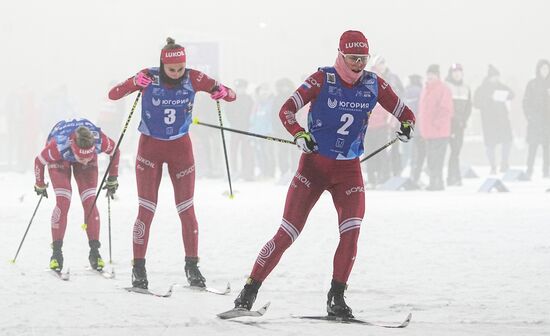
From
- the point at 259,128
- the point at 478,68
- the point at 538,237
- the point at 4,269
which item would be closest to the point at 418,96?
the point at 259,128

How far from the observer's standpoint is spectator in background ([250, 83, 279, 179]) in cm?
2114

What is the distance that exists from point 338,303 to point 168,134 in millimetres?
2187

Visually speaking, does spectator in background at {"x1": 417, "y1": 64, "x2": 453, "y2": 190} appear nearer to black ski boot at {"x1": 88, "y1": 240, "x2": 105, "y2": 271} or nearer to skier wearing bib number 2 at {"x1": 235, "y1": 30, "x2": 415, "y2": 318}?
black ski boot at {"x1": 88, "y1": 240, "x2": 105, "y2": 271}

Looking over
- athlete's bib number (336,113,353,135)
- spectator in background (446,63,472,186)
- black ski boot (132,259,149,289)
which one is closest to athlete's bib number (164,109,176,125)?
black ski boot (132,259,149,289)

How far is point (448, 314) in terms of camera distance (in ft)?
22.7

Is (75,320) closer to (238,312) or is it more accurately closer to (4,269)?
(238,312)

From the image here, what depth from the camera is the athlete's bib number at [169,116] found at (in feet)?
26.1

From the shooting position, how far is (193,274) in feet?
27.0

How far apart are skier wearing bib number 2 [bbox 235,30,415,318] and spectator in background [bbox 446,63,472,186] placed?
1145cm

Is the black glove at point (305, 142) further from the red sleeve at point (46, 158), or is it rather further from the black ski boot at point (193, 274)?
the red sleeve at point (46, 158)

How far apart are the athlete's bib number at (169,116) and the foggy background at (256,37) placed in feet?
76.8

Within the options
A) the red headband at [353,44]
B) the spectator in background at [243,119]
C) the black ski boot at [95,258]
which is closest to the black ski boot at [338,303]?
the red headband at [353,44]

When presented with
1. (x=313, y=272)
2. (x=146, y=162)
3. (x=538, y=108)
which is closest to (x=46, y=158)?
(x=146, y=162)

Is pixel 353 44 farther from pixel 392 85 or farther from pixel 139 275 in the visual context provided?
pixel 392 85
